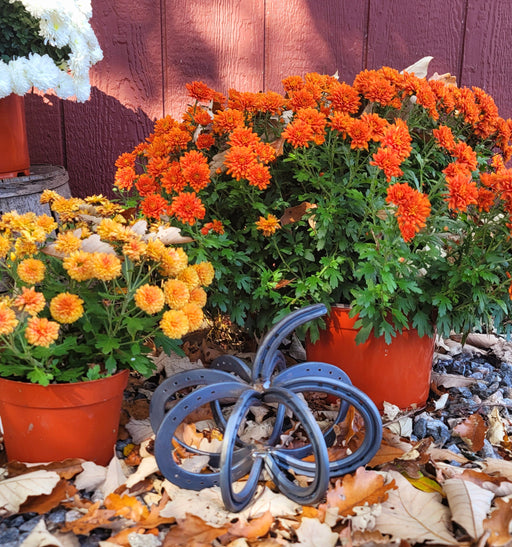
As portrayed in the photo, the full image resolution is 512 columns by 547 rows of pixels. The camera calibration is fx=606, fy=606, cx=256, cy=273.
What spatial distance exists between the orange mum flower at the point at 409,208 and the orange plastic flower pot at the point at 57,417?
865 millimetres

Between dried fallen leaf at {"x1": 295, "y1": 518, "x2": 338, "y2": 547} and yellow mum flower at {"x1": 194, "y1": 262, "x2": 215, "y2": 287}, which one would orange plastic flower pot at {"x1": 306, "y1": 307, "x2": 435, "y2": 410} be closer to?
yellow mum flower at {"x1": 194, "y1": 262, "x2": 215, "y2": 287}

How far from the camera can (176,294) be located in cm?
157

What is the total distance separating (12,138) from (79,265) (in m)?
1.04

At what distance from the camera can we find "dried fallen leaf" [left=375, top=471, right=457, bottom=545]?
138 centimetres

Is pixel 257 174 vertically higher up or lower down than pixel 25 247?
higher up

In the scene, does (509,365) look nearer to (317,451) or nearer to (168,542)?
(317,451)

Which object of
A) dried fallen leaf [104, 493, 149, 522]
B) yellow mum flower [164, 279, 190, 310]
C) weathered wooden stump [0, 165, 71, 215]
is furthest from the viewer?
weathered wooden stump [0, 165, 71, 215]

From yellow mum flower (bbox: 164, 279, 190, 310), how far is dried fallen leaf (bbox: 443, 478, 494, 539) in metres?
0.82

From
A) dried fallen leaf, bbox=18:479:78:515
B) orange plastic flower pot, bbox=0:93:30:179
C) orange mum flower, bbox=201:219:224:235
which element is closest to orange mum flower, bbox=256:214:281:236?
orange mum flower, bbox=201:219:224:235

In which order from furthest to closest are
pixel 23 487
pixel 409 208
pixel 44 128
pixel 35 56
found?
pixel 44 128 < pixel 35 56 < pixel 409 208 < pixel 23 487

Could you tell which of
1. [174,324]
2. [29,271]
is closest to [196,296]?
[174,324]

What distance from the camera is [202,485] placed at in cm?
157

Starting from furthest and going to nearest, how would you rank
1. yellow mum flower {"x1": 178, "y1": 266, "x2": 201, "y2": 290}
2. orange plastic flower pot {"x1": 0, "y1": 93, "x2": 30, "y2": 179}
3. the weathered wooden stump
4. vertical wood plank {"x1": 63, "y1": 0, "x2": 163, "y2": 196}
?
vertical wood plank {"x1": 63, "y1": 0, "x2": 163, "y2": 196}, orange plastic flower pot {"x1": 0, "y1": 93, "x2": 30, "y2": 179}, the weathered wooden stump, yellow mum flower {"x1": 178, "y1": 266, "x2": 201, "y2": 290}

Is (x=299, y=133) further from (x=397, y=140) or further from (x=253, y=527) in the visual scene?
(x=253, y=527)
